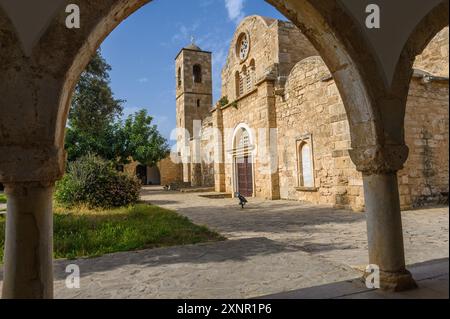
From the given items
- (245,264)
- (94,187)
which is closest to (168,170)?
(94,187)

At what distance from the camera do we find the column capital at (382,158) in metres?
2.73

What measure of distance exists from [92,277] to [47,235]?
1726mm

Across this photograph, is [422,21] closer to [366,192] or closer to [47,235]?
[366,192]

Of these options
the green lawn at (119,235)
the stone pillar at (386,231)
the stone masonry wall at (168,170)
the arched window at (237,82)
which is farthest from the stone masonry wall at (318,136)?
the stone masonry wall at (168,170)

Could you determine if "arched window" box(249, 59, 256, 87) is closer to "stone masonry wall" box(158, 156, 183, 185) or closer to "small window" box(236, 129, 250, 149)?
"small window" box(236, 129, 250, 149)

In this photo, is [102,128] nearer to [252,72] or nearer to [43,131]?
[252,72]

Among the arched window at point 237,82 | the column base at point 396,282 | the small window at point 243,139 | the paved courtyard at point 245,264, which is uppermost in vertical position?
the arched window at point 237,82

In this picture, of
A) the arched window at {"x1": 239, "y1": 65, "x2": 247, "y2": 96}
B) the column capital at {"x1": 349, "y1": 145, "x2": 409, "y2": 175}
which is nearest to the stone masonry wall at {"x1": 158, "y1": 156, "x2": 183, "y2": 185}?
the arched window at {"x1": 239, "y1": 65, "x2": 247, "y2": 96}

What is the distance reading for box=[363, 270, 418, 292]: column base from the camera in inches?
103

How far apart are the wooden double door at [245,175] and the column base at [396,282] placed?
39.2ft

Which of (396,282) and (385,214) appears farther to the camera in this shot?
(385,214)

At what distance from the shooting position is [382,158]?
8.95 feet

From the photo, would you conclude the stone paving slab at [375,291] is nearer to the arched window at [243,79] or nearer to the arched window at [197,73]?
the arched window at [243,79]

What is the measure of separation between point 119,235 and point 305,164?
7.57 meters
